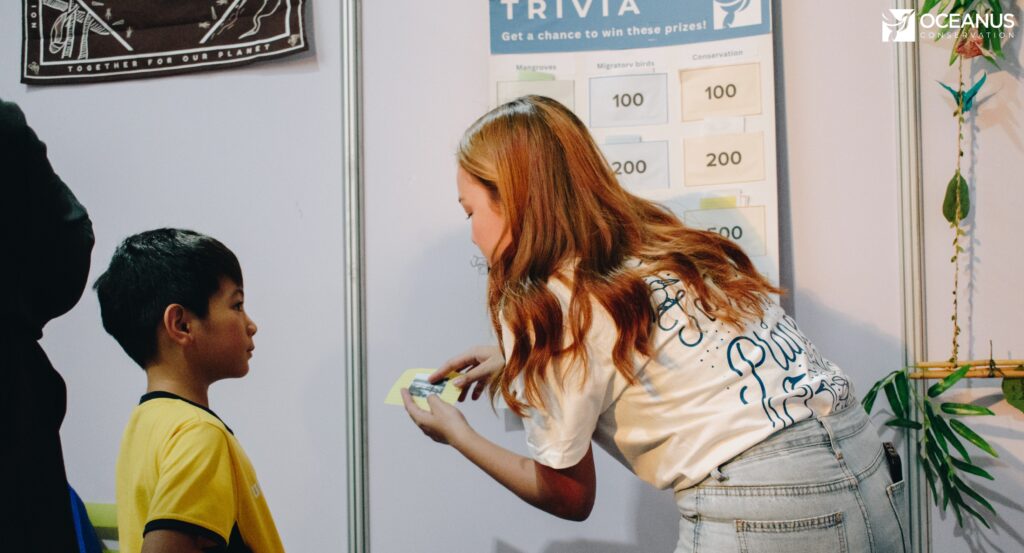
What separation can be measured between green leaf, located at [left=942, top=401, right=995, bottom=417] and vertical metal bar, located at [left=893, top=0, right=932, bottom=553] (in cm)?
8

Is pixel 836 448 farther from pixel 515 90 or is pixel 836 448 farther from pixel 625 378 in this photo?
pixel 515 90

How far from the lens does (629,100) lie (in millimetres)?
1794

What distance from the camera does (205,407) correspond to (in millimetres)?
1406

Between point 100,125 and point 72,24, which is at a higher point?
point 72,24

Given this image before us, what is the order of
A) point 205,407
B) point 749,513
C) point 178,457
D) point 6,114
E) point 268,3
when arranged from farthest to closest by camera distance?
point 268,3 → point 205,407 → point 178,457 → point 749,513 → point 6,114

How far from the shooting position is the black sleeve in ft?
3.09

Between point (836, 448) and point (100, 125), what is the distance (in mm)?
1956

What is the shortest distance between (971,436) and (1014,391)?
145 mm

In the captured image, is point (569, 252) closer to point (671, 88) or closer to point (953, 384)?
point (671, 88)

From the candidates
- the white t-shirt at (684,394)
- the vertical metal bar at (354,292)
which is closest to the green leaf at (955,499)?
the white t-shirt at (684,394)

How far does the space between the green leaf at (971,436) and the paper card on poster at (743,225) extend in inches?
20.4

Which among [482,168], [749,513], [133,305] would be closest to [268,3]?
[133,305]

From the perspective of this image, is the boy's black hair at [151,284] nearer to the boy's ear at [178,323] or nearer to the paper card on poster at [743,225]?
the boy's ear at [178,323]

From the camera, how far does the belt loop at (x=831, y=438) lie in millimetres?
1080
